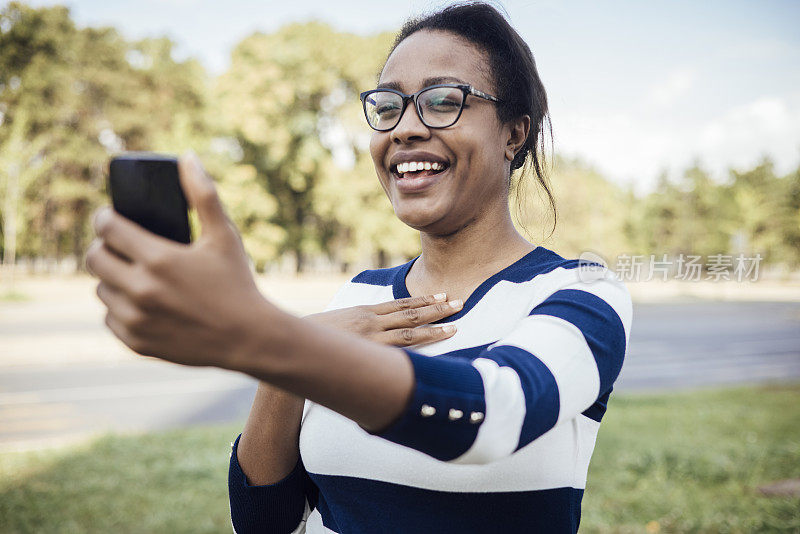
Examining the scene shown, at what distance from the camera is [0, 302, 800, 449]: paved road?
23.4 ft

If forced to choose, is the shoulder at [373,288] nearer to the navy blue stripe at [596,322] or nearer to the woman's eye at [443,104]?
the woman's eye at [443,104]

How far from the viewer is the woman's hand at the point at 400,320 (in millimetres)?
1285

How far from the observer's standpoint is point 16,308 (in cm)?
1734

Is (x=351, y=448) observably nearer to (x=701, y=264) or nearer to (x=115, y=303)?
(x=115, y=303)

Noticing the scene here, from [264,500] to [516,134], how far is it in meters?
1.12

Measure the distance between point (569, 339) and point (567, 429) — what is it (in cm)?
36

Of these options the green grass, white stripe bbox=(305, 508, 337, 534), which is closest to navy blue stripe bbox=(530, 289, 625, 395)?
white stripe bbox=(305, 508, 337, 534)

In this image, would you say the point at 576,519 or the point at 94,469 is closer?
the point at 576,519

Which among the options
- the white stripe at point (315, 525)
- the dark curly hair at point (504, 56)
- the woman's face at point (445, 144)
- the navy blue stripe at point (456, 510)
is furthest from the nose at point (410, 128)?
the white stripe at point (315, 525)

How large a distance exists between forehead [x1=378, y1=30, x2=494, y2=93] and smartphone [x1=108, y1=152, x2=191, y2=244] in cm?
85

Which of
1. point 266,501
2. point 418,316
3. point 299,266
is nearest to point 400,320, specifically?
point 418,316

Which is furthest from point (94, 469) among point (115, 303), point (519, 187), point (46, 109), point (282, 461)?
point (46, 109)

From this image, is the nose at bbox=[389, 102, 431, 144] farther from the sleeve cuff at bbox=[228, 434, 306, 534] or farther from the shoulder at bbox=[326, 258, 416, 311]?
the sleeve cuff at bbox=[228, 434, 306, 534]

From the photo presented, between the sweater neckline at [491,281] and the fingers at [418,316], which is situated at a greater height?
the sweater neckline at [491,281]
